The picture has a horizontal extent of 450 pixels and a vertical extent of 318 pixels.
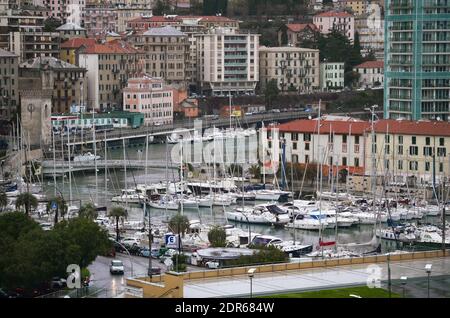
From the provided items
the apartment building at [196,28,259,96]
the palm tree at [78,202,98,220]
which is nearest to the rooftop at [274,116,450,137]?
the palm tree at [78,202,98,220]

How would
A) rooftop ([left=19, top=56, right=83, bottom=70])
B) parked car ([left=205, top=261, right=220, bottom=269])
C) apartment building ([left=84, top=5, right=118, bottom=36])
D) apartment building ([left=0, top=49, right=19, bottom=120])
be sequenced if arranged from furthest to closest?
apartment building ([left=84, top=5, right=118, bottom=36])
rooftop ([left=19, top=56, right=83, bottom=70])
apartment building ([left=0, top=49, right=19, bottom=120])
parked car ([left=205, top=261, right=220, bottom=269])

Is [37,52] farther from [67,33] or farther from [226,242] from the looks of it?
[226,242]

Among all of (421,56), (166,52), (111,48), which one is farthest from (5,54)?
(421,56)

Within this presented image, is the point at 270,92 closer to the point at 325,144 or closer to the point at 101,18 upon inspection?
the point at 101,18

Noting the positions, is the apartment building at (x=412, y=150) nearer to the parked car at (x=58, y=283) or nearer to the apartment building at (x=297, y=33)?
the parked car at (x=58, y=283)

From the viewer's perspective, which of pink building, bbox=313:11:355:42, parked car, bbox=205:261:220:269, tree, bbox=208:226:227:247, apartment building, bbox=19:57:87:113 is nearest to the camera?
parked car, bbox=205:261:220:269

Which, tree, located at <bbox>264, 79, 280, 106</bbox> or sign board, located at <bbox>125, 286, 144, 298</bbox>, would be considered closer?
sign board, located at <bbox>125, 286, 144, 298</bbox>

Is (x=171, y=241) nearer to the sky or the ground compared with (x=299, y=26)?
nearer to the ground

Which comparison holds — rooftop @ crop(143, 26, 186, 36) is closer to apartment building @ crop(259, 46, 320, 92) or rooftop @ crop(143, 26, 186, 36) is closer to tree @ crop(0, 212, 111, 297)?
apartment building @ crop(259, 46, 320, 92)
